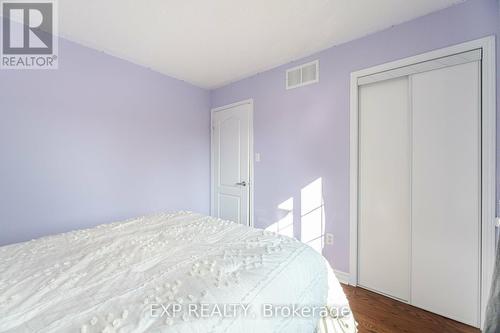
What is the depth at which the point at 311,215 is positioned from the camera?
2.42 m

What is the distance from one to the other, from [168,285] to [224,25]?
6.68 ft

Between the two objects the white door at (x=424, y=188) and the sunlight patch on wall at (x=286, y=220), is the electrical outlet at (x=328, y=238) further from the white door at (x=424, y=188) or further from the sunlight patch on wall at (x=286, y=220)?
the sunlight patch on wall at (x=286, y=220)

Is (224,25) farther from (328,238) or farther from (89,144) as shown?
(328,238)

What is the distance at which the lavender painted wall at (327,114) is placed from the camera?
1671 mm

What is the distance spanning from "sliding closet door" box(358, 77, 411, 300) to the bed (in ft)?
3.28

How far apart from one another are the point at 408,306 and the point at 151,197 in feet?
9.55

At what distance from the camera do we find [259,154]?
2.94 metres

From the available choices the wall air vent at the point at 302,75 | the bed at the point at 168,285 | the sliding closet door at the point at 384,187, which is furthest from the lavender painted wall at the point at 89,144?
the sliding closet door at the point at 384,187

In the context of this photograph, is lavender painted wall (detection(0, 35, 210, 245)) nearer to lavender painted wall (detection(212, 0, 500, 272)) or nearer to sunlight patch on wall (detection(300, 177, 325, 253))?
lavender painted wall (detection(212, 0, 500, 272))

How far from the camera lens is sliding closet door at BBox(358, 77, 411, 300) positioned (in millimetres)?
1909

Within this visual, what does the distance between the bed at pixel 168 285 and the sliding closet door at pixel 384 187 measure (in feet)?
3.28

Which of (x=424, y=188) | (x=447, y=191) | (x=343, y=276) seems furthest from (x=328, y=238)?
(x=447, y=191)

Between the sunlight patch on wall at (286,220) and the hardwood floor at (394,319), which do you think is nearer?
the hardwood floor at (394,319)

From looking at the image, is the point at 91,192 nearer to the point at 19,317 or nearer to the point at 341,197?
the point at 19,317
